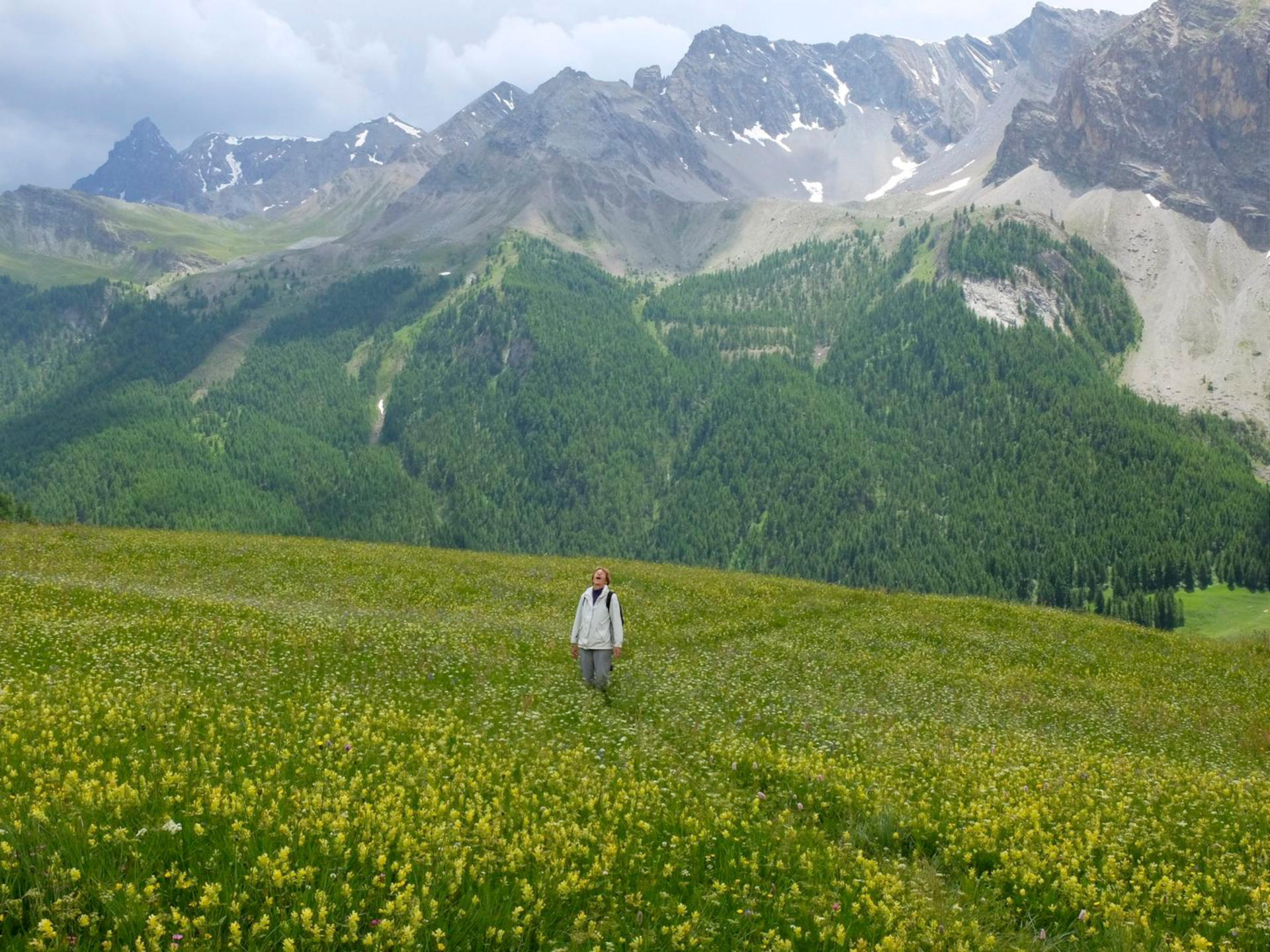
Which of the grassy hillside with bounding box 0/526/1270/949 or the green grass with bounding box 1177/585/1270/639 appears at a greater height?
the grassy hillside with bounding box 0/526/1270/949

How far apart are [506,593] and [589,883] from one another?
26.6m

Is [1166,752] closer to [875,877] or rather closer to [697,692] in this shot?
[697,692]

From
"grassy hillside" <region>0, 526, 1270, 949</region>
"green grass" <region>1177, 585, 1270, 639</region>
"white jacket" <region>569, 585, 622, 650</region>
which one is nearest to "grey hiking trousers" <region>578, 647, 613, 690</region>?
"white jacket" <region>569, 585, 622, 650</region>

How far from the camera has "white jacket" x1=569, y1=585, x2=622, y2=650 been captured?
60.9ft

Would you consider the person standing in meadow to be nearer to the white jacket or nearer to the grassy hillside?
the white jacket

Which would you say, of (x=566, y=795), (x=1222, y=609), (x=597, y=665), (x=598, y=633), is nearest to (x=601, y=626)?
(x=598, y=633)

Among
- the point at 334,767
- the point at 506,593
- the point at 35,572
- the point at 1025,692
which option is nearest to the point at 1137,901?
the point at 334,767

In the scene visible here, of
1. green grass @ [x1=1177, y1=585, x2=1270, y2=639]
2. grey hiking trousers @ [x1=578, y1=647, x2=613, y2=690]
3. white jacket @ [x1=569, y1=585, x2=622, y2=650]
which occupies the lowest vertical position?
green grass @ [x1=1177, y1=585, x2=1270, y2=639]

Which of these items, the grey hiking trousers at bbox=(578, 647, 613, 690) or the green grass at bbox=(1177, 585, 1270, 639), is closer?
the grey hiking trousers at bbox=(578, 647, 613, 690)

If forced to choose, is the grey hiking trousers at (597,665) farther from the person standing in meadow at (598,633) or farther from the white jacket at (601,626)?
the white jacket at (601,626)

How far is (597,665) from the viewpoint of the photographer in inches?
743

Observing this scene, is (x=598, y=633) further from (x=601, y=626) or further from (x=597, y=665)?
(x=597, y=665)

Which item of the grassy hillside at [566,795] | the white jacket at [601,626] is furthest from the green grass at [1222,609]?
the white jacket at [601,626]

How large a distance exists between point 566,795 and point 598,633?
29.5 feet
